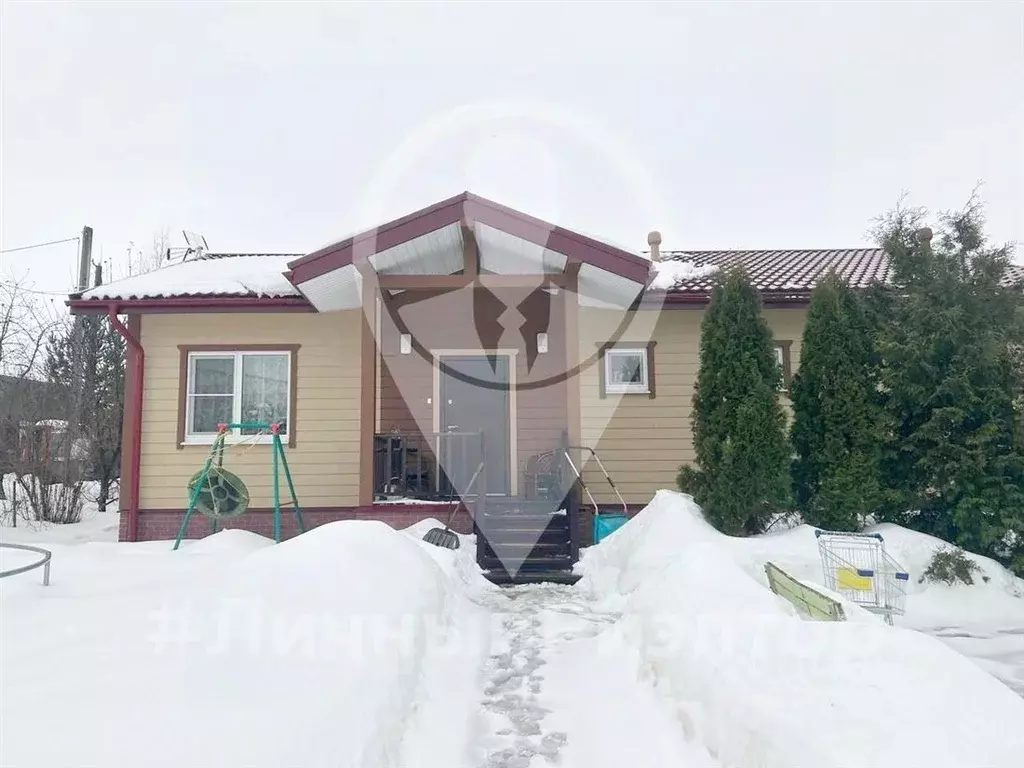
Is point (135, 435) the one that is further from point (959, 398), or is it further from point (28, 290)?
point (28, 290)

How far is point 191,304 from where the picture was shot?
9047mm

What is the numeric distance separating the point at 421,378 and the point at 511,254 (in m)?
2.34

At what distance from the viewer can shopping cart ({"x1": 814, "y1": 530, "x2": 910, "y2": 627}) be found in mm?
4738

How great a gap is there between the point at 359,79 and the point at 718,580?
10.8 metres

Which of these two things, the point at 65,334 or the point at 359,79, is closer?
the point at 359,79

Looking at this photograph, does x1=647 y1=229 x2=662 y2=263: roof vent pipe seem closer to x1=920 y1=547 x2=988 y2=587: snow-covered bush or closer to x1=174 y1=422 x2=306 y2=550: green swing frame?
x1=174 y1=422 x2=306 y2=550: green swing frame

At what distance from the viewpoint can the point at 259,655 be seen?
10.5 feet

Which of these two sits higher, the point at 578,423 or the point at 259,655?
the point at 578,423

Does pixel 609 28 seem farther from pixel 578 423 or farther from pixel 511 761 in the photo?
pixel 511 761

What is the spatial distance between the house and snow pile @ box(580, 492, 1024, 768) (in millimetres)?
4304

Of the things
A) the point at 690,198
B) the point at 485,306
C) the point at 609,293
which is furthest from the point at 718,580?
the point at 690,198

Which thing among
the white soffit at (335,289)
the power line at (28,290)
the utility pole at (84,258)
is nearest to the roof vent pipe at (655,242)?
the white soffit at (335,289)

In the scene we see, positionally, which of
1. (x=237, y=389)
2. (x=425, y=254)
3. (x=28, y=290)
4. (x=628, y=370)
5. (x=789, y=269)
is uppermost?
(x=28, y=290)

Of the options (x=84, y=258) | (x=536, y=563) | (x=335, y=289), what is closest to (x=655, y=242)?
(x=335, y=289)
